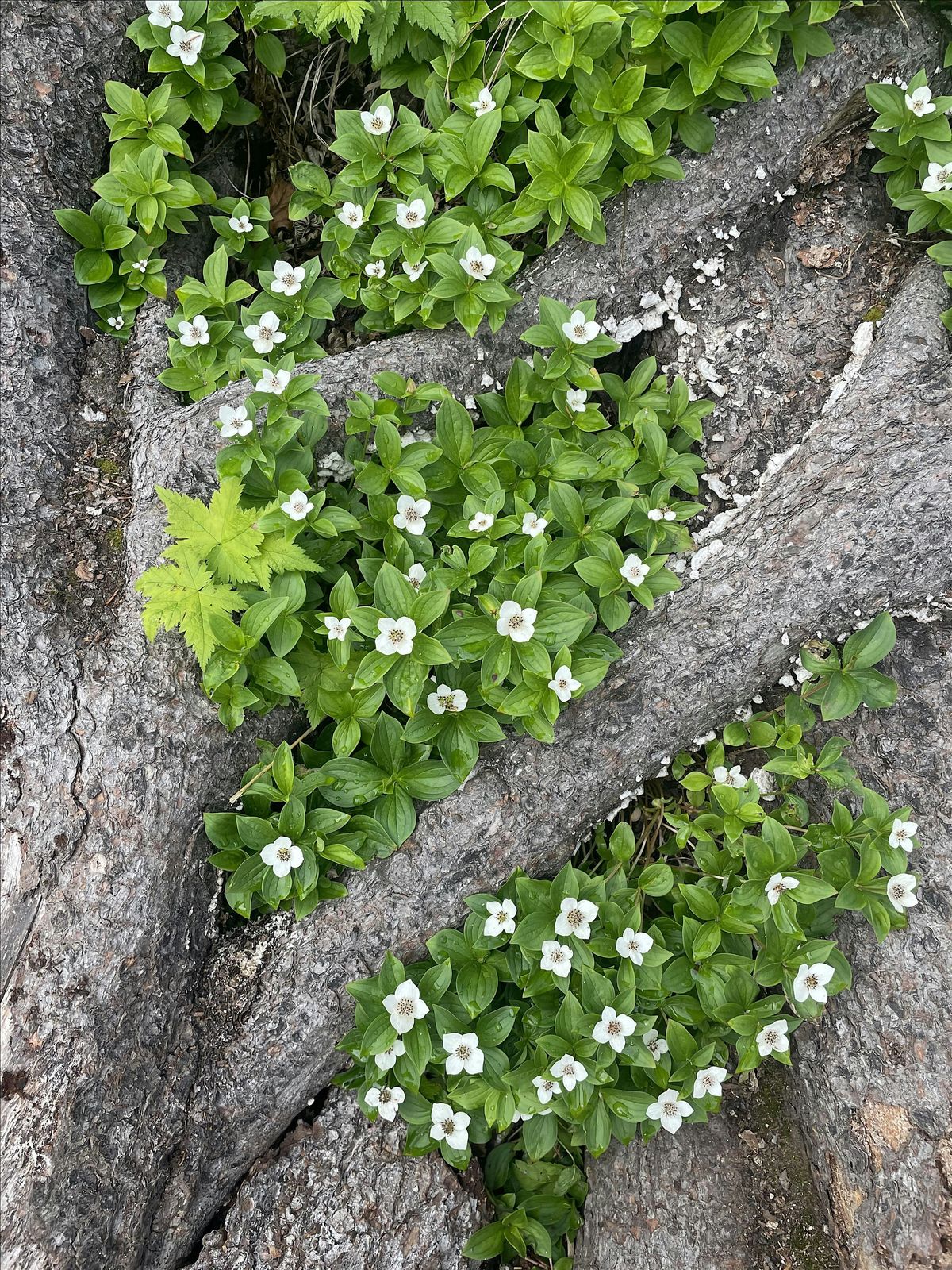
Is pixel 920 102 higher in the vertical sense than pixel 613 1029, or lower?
higher

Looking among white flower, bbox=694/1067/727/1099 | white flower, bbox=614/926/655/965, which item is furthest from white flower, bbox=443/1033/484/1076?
white flower, bbox=694/1067/727/1099

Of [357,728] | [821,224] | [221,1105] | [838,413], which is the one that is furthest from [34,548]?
[821,224]

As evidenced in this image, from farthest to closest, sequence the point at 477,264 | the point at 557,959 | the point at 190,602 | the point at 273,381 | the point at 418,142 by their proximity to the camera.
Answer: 1. the point at 418,142
2. the point at 477,264
3. the point at 273,381
4. the point at 557,959
5. the point at 190,602

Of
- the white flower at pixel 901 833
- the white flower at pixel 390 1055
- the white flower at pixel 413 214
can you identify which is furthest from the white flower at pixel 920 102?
the white flower at pixel 390 1055

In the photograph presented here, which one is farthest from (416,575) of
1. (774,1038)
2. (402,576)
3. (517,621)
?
(774,1038)

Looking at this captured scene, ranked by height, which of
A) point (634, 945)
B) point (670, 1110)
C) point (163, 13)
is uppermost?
point (163, 13)

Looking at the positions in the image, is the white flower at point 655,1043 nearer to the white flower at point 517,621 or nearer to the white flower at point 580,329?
the white flower at point 517,621

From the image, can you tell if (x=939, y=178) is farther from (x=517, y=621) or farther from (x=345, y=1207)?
(x=345, y=1207)
